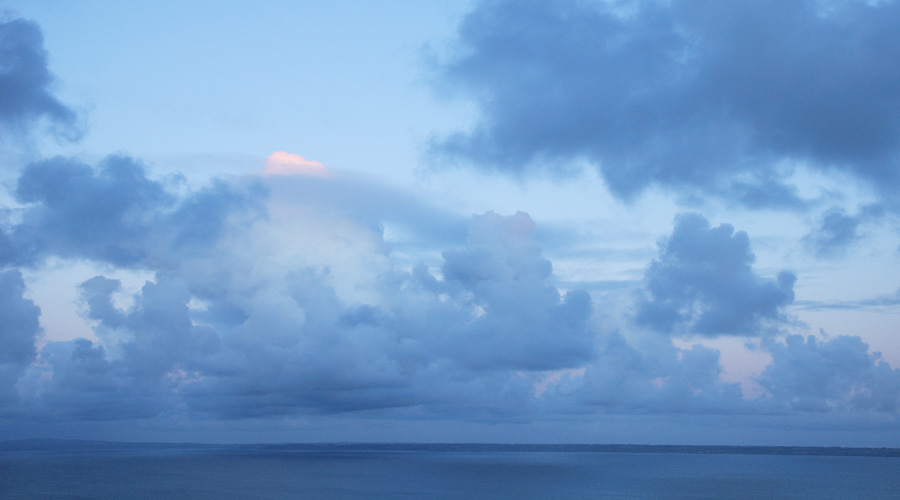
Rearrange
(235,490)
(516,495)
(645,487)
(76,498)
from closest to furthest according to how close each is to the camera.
A: (76,498)
(516,495)
(235,490)
(645,487)

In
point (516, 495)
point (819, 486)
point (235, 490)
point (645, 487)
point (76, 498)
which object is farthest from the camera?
point (819, 486)

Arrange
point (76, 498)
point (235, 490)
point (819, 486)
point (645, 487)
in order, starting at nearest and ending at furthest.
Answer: point (76, 498) → point (235, 490) → point (645, 487) → point (819, 486)

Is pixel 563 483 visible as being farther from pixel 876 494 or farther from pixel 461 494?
pixel 876 494

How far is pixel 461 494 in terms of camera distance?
410 ft

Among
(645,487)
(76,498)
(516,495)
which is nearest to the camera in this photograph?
(76,498)

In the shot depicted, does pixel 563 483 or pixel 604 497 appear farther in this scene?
pixel 563 483

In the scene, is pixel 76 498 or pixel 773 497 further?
pixel 773 497

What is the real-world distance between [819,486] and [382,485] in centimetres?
9795

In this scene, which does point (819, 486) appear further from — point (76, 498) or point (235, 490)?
point (76, 498)

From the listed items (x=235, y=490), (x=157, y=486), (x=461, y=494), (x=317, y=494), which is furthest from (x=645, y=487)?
(x=157, y=486)

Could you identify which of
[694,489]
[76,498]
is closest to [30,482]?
[76,498]

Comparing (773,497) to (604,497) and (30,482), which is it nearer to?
(604,497)

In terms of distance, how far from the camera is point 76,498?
112m

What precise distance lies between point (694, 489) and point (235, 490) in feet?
299
